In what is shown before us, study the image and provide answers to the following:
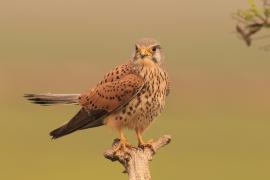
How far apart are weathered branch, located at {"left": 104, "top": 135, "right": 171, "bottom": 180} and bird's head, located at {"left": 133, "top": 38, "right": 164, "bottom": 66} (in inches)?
36.4

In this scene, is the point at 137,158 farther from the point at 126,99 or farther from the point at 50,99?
the point at 50,99

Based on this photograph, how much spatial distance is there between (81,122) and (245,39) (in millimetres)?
3952

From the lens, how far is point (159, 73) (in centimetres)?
693

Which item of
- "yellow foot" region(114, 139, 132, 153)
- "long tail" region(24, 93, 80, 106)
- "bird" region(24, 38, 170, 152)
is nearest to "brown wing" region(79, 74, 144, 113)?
"bird" region(24, 38, 170, 152)

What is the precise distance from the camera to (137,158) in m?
6.05

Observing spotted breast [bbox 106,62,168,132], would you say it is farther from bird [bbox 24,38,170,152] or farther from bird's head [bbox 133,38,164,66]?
bird's head [bbox 133,38,164,66]

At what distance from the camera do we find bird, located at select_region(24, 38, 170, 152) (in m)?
6.83

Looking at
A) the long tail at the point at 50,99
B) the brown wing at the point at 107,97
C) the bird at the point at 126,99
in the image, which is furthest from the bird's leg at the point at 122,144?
the long tail at the point at 50,99

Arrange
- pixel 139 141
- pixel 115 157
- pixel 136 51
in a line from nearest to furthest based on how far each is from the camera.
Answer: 1. pixel 115 157
2. pixel 136 51
3. pixel 139 141

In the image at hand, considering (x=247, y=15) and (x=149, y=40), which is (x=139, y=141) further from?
(x=247, y=15)

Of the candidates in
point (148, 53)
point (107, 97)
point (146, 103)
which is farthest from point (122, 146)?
point (148, 53)

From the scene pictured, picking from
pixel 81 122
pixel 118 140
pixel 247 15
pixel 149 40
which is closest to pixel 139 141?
pixel 118 140

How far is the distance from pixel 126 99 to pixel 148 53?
70 cm

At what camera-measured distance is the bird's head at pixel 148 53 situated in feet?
21.4
